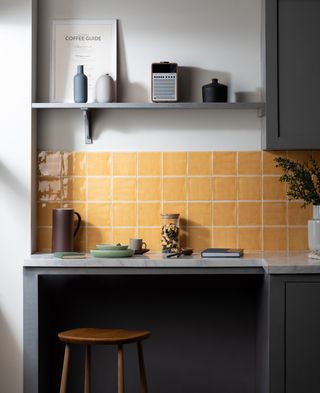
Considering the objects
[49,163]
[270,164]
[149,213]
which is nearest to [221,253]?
[149,213]

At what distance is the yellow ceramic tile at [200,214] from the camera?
4.02 m

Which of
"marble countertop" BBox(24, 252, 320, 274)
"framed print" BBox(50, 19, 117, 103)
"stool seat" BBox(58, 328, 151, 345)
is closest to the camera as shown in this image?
"stool seat" BBox(58, 328, 151, 345)

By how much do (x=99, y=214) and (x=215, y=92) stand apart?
954 mm

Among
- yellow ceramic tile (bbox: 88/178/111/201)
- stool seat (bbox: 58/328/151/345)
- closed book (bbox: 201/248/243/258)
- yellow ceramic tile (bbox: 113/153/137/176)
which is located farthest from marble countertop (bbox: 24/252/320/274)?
yellow ceramic tile (bbox: 113/153/137/176)

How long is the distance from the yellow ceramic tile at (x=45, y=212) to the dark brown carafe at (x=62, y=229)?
0.19 meters

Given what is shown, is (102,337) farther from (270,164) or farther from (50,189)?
(270,164)

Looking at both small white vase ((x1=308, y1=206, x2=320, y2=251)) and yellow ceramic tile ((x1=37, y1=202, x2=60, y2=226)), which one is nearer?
small white vase ((x1=308, y1=206, x2=320, y2=251))

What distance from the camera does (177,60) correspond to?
4016 millimetres

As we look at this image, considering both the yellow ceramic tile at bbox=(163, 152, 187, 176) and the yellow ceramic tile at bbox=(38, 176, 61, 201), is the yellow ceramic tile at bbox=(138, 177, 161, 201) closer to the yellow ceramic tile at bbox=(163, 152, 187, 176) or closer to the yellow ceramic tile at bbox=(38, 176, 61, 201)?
the yellow ceramic tile at bbox=(163, 152, 187, 176)

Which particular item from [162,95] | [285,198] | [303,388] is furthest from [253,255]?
[162,95]

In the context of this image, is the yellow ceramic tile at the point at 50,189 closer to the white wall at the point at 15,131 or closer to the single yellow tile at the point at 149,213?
the white wall at the point at 15,131

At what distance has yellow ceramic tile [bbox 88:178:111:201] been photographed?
13.2 ft

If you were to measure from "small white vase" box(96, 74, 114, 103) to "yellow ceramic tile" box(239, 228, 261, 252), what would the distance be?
3.47ft

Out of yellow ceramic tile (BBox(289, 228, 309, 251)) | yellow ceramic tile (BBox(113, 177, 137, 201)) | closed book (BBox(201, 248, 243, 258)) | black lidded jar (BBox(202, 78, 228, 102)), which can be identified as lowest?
closed book (BBox(201, 248, 243, 258))
